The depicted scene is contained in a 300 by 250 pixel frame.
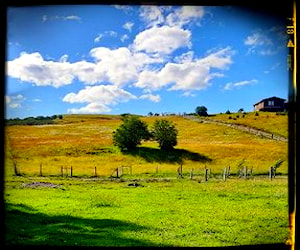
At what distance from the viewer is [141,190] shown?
53.4 ft

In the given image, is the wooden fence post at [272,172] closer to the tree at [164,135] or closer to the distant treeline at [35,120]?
the tree at [164,135]

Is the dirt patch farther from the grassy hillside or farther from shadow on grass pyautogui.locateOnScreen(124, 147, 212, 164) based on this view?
the grassy hillside

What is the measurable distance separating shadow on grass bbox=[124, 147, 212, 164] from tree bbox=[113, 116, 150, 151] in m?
0.29

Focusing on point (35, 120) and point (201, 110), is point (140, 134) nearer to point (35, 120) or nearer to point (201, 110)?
point (201, 110)

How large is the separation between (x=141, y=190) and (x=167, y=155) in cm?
177

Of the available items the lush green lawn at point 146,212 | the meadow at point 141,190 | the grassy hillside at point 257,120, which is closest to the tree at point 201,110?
the grassy hillside at point 257,120

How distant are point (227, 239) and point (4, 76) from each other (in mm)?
5363

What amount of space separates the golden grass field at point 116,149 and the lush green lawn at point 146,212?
25.2 inches

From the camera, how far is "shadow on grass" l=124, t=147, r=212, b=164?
51.9 feet

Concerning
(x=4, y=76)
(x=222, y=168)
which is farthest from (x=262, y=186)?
(x=4, y=76)

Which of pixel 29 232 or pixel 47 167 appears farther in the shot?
pixel 47 167

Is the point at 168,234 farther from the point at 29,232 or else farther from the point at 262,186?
the point at 262,186

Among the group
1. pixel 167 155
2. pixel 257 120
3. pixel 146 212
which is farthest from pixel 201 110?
pixel 167 155

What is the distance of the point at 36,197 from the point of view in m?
A: 13.9
